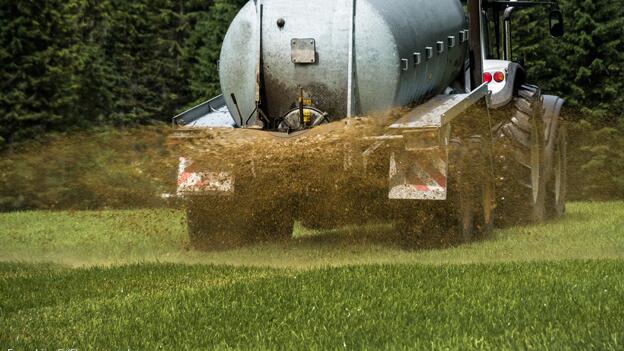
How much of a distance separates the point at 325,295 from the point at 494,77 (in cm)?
798

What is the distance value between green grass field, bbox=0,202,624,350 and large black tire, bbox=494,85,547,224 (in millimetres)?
1127

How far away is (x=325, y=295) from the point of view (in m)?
9.36

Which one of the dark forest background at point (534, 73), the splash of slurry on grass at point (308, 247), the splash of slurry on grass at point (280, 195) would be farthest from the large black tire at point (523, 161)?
the dark forest background at point (534, 73)

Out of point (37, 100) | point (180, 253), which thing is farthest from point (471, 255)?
point (37, 100)

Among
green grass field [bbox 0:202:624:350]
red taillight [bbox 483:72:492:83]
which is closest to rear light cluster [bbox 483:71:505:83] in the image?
red taillight [bbox 483:72:492:83]

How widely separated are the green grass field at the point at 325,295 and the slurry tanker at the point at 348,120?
0.42 metres

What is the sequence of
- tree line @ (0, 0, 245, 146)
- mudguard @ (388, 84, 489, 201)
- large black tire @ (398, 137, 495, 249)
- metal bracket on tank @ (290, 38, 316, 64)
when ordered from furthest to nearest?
tree line @ (0, 0, 245, 146), large black tire @ (398, 137, 495, 249), metal bracket on tank @ (290, 38, 316, 64), mudguard @ (388, 84, 489, 201)

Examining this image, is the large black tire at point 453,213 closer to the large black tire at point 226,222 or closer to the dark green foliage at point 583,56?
the large black tire at point 226,222

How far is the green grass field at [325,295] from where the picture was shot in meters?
7.64

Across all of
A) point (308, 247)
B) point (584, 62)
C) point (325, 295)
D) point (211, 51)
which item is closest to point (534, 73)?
point (584, 62)

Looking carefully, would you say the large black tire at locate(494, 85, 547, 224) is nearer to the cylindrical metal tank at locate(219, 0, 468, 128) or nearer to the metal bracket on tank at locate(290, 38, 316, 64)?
the cylindrical metal tank at locate(219, 0, 468, 128)

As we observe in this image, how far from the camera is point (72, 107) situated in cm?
4466

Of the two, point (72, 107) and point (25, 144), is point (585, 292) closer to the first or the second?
point (25, 144)

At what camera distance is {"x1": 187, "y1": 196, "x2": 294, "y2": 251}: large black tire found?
13500 millimetres
